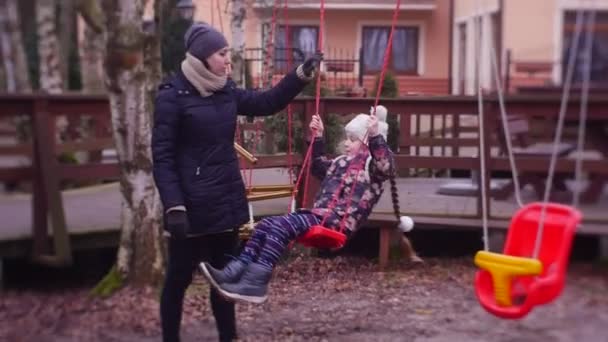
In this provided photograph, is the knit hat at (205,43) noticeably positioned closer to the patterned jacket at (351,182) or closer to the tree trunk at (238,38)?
the patterned jacket at (351,182)

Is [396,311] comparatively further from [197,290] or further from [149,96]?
[149,96]

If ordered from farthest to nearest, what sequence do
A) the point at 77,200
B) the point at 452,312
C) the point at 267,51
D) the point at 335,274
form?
1. the point at 77,200
2. the point at 267,51
3. the point at 335,274
4. the point at 452,312

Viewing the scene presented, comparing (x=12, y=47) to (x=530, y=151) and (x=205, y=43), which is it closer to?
(x=205, y=43)

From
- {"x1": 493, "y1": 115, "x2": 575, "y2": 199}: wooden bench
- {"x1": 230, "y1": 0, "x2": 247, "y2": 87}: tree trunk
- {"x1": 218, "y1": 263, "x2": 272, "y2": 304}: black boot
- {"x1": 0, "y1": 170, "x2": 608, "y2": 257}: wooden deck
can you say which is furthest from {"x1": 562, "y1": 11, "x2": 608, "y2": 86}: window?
{"x1": 230, "y1": 0, "x2": 247, "y2": 87}: tree trunk

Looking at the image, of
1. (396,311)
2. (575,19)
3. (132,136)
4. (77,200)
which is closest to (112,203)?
(77,200)

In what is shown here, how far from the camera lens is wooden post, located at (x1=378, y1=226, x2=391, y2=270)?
569cm

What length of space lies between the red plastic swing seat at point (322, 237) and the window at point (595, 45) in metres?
1.20

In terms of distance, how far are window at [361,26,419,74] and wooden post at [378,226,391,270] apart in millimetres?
1742

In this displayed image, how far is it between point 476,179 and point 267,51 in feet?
5.02

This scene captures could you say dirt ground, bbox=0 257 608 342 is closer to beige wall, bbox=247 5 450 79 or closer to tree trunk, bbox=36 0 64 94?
beige wall, bbox=247 5 450 79

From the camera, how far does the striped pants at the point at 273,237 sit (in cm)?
390

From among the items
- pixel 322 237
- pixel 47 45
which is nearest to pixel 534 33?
pixel 322 237

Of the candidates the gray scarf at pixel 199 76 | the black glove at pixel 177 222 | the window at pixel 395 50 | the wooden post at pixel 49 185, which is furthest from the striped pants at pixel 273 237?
the window at pixel 395 50

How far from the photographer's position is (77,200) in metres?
6.89
